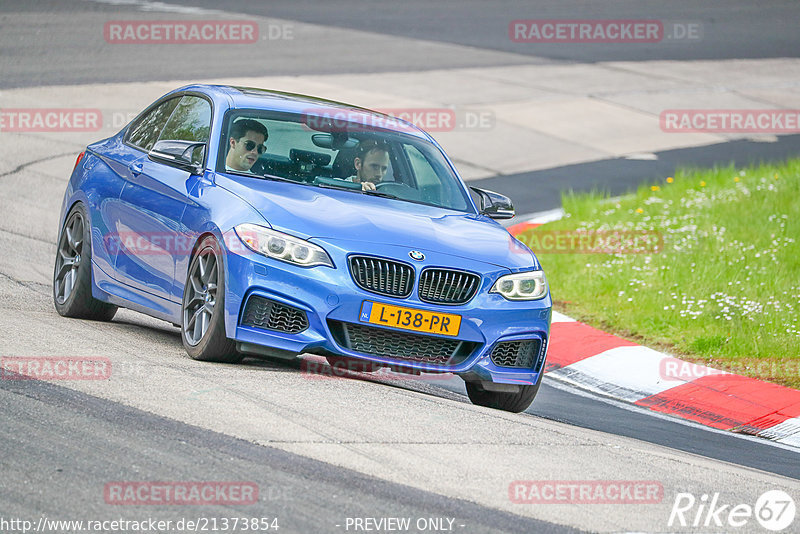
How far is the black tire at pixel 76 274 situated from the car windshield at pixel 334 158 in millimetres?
1512

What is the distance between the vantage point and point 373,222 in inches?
295

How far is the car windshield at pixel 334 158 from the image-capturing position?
8164mm

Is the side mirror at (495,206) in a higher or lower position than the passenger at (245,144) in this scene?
lower

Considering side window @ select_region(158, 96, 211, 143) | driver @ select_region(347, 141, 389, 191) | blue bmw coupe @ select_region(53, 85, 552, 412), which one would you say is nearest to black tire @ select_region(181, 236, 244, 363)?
blue bmw coupe @ select_region(53, 85, 552, 412)

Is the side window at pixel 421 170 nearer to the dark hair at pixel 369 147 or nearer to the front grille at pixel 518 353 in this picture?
the dark hair at pixel 369 147

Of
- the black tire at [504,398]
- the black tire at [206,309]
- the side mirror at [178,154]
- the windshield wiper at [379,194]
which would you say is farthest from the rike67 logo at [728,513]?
the side mirror at [178,154]

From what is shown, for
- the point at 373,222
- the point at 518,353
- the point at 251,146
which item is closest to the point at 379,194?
the point at 373,222

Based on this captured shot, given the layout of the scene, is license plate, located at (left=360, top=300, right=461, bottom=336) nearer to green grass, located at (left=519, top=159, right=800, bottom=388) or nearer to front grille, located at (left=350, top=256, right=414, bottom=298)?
front grille, located at (left=350, top=256, right=414, bottom=298)

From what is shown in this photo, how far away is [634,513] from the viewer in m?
5.54

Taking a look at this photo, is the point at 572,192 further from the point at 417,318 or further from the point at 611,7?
the point at 611,7

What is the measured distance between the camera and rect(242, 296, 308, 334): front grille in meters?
7.09

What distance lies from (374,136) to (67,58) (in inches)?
569

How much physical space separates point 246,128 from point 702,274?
5594 millimetres

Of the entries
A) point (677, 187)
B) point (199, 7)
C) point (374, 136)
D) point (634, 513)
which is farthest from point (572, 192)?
point (199, 7)
